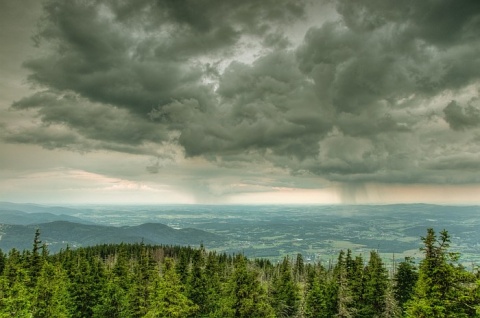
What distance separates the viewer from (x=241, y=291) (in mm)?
34094

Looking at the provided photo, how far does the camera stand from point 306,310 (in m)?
48.0

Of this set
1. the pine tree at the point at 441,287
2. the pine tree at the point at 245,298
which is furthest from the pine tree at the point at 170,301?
the pine tree at the point at 441,287

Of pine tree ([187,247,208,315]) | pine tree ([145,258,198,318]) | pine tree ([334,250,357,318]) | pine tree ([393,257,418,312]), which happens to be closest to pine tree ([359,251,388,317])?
pine tree ([334,250,357,318])

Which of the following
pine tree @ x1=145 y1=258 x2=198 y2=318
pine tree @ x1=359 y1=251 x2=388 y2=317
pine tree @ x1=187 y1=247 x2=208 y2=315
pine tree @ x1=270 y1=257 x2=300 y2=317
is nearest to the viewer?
pine tree @ x1=145 y1=258 x2=198 y2=318

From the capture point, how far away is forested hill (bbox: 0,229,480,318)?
2252cm

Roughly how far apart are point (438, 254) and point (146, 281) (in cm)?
3550

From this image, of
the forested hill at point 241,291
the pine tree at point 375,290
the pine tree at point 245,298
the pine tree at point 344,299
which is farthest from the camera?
the pine tree at point 375,290

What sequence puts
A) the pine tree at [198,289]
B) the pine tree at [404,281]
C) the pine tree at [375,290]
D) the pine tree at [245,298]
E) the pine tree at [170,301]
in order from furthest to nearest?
the pine tree at [198,289]
the pine tree at [404,281]
the pine tree at [375,290]
the pine tree at [245,298]
the pine tree at [170,301]

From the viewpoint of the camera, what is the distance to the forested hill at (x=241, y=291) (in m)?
22.5

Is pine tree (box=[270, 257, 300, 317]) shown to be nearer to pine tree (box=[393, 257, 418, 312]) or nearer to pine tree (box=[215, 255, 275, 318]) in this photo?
pine tree (box=[393, 257, 418, 312])

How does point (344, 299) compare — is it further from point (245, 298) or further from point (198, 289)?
point (198, 289)

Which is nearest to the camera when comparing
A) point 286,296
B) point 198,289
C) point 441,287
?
point 441,287

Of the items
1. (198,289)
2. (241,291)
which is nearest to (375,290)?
(241,291)

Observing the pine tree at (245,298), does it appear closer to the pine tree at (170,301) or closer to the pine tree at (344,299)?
the pine tree at (170,301)
